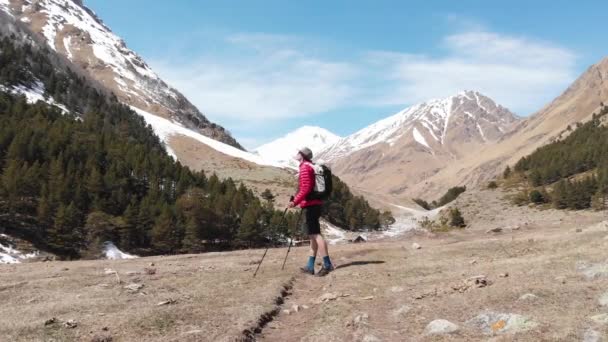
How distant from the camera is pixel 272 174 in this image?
16650 centimetres

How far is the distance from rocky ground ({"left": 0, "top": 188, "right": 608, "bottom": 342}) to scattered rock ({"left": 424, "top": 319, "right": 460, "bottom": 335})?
2 cm

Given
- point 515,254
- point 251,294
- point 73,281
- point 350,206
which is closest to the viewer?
point 251,294

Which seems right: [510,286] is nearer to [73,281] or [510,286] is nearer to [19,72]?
[73,281]

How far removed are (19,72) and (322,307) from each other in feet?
630

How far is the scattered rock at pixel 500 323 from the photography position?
360 inches

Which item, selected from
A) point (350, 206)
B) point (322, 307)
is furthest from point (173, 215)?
point (322, 307)

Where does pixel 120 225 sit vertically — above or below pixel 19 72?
below

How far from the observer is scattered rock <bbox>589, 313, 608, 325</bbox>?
28.5 ft

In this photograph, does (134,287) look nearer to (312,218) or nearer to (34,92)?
(312,218)

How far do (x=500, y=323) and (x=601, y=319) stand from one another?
1702 millimetres

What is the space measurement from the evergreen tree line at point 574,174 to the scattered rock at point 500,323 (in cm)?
7229

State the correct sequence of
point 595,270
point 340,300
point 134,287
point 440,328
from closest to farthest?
point 440,328, point 595,270, point 340,300, point 134,287

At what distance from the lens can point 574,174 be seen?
379 ft

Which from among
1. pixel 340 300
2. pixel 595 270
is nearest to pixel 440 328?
pixel 340 300
